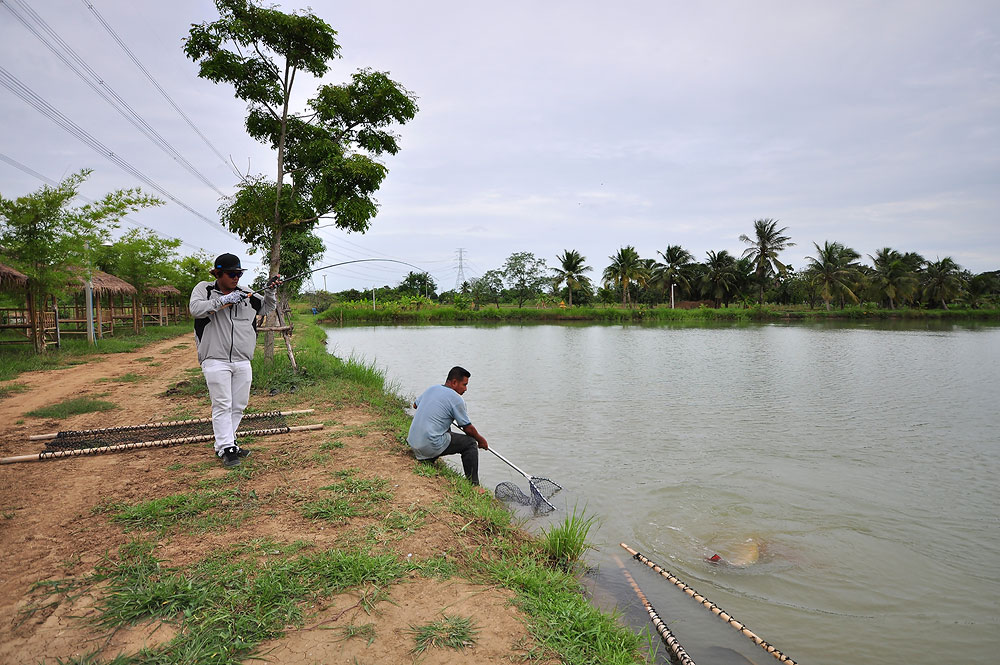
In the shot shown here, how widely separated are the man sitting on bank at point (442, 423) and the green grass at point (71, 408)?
503 cm

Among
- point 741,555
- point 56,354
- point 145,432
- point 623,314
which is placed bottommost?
point 741,555

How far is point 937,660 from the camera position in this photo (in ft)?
12.1

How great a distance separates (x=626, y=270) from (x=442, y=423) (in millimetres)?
53007

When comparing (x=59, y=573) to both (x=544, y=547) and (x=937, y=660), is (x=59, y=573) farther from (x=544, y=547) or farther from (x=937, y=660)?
(x=937, y=660)

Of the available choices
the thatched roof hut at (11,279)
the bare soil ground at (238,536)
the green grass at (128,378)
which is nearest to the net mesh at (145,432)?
the bare soil ground at (238,536)

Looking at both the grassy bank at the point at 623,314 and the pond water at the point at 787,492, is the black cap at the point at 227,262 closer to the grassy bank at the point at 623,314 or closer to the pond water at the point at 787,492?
the pond water at the point at 787,492

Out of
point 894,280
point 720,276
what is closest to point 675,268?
point 720,276

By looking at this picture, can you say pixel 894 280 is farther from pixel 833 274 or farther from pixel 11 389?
pixel 11 389

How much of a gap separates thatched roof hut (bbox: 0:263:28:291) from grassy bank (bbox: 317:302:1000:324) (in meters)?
36.0

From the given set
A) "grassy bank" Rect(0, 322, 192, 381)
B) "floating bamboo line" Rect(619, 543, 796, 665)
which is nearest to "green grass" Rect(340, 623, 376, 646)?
"floating bamboo line" Rect(619, 543, 796, 665)

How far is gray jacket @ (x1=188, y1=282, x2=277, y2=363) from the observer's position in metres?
4.79

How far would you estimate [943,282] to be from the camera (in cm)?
5244

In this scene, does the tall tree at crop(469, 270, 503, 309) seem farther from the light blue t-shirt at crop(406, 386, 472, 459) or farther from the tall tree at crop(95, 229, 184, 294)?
the light blue t-shirt at crop(406, 386, 472, 459)

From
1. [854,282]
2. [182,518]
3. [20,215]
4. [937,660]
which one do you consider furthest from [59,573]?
[854,282]
